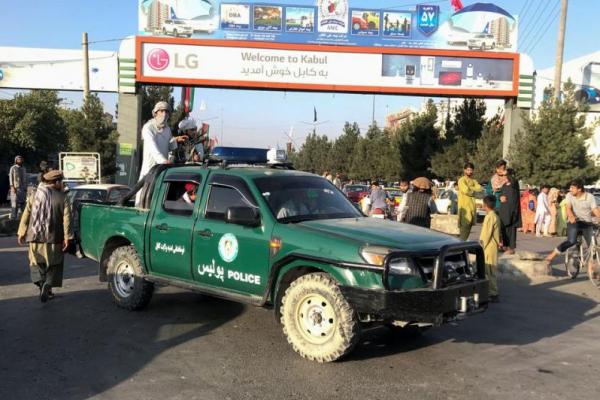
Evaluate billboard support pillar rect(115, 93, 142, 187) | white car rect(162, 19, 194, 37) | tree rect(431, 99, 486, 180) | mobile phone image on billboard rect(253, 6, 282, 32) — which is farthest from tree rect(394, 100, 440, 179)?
billboard support pillar rect(115, 93, 142, 187)

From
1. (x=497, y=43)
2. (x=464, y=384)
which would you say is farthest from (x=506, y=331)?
(x=497, y=43)

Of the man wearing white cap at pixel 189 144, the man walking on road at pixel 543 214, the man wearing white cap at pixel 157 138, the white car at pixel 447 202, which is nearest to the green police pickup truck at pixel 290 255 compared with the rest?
the man wearing white cap at pixel 157 138

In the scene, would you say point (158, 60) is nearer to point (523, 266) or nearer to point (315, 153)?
point (523, 266)

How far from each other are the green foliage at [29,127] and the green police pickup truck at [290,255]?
46.6m

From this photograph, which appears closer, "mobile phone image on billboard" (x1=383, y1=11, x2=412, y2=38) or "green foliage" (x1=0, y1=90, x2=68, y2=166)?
"mobile phone image on billboard" (x1=383, y1=11, x2=412, y2=38)

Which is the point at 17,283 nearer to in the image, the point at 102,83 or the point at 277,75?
the point at 277,75

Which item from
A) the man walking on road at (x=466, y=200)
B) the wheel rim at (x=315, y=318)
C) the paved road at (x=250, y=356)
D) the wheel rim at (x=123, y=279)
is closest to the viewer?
the paved road at (x=250, y=356)

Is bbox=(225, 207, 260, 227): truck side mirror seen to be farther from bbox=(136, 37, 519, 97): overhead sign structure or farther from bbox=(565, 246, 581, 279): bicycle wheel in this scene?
bbox=(136, 37, 519, 97): overhead sign structure

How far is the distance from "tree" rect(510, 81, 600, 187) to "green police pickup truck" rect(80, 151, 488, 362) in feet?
58.0

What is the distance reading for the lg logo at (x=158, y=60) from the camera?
2314cm

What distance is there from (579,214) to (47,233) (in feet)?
29.3

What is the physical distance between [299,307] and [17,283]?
5.46m

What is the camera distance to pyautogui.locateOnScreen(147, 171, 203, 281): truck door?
621 centimetres

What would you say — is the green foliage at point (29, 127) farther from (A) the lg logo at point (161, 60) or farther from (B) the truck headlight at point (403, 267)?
(B) the truck headlight at point (403, 267)
